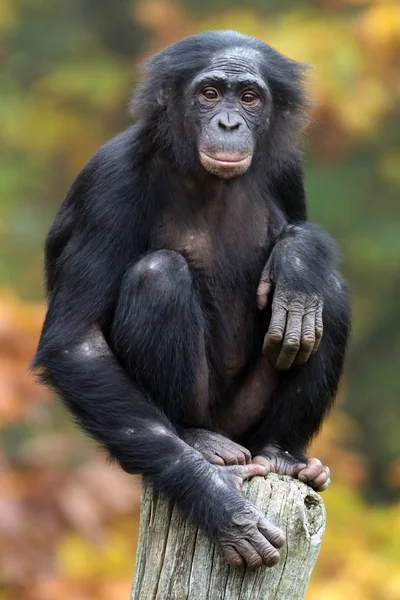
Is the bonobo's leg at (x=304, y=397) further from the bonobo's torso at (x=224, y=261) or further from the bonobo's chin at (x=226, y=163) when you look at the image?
the bonobo's chin at (x=226, y=163)

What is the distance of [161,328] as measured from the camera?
457 cm

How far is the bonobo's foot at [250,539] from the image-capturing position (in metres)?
4.08

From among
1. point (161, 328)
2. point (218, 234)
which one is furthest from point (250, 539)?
point (218, 234)

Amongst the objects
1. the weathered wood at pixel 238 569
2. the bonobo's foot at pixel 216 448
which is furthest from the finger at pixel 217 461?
the weathered wood at pixel 238 569

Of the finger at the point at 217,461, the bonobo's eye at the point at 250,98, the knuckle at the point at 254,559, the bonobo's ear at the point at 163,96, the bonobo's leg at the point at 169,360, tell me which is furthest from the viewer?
the bonobo's ear at the point at 163,96

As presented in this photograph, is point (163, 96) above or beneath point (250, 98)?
beneath

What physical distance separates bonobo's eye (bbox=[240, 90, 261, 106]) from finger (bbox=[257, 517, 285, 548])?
1.90 metres

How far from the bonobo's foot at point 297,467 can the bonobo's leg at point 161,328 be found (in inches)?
18.2

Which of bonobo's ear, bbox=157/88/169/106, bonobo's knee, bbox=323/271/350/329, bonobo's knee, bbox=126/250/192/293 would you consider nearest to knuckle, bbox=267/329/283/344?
bonobo's knee, bbox=323/271/350/329

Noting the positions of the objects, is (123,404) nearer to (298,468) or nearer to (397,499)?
(298,468)

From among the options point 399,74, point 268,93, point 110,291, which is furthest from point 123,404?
point 399,74

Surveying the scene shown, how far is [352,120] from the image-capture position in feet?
32.1

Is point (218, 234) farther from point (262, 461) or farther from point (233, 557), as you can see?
point (233, 557)

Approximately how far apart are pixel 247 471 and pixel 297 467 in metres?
0.46
